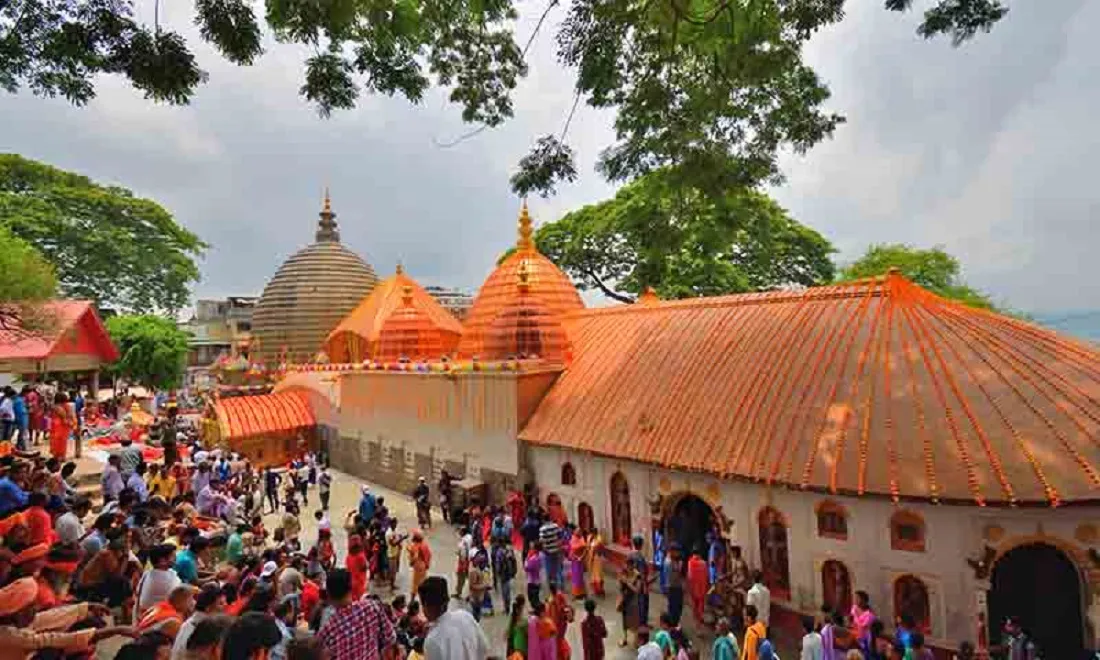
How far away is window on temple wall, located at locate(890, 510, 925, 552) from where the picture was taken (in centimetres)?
928

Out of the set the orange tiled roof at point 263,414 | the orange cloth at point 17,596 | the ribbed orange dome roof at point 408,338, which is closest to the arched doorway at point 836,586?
the orange cloth at point 17,596

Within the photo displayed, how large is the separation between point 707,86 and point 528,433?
10033 mm

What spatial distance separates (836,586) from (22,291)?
20.0m

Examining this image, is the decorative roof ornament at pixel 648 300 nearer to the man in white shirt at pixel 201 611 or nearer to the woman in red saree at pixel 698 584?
the woman in red saree at pixel 698 584

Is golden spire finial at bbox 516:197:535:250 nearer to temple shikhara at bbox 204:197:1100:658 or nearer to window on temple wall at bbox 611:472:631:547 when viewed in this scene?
temple shikhara at bbox 204:197:1100:658

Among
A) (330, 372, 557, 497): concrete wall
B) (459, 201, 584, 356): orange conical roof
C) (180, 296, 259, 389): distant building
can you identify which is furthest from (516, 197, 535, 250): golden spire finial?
(180, 296, 259, 389): distant building

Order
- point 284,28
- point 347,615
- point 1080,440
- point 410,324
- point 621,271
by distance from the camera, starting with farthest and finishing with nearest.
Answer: point 621,271
point 410,324
point 1080,440
point 284,28
point 347,615

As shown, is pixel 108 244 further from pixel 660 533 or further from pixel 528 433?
pixel 660 533

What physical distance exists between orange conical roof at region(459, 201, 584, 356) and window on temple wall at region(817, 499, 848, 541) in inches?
426

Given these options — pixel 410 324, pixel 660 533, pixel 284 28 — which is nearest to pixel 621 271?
pixel 410 324

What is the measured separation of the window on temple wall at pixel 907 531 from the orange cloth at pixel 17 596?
10246 mm

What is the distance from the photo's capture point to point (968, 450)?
923 centimetres

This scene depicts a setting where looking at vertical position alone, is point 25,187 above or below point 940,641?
above

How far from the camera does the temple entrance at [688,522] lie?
12.6 meters
